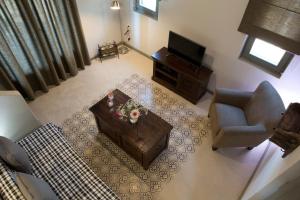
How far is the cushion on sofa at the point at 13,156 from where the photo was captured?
2023 millimetres

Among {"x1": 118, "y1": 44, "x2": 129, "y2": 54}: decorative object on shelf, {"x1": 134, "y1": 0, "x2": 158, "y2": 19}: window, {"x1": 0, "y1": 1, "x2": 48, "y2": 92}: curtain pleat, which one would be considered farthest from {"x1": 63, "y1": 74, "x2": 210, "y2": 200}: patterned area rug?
{"x1": 134, "y1": 0, "x2": 158, "y2": 19}: window

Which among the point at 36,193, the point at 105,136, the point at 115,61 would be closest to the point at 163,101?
the point at 105,136

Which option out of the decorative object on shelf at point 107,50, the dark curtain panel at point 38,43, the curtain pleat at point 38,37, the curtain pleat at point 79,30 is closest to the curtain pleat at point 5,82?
the dark curtain panel at point 38,43

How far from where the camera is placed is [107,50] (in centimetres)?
439

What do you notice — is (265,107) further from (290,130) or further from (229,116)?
(290,130)

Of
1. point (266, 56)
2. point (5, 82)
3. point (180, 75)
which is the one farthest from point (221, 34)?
point (5, 82)

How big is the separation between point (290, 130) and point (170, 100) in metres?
2.24

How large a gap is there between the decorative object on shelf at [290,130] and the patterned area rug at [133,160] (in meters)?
1.49

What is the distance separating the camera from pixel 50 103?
3.64m

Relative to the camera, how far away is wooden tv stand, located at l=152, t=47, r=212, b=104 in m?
3.46

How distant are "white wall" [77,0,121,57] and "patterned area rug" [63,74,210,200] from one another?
126cm

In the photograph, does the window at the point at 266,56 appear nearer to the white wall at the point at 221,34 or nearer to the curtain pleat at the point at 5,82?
the white wall at the point at 221,34

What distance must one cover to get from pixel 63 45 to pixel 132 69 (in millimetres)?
1372

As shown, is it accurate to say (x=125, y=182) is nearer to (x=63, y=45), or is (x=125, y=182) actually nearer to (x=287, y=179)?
(x=287, y=179)
